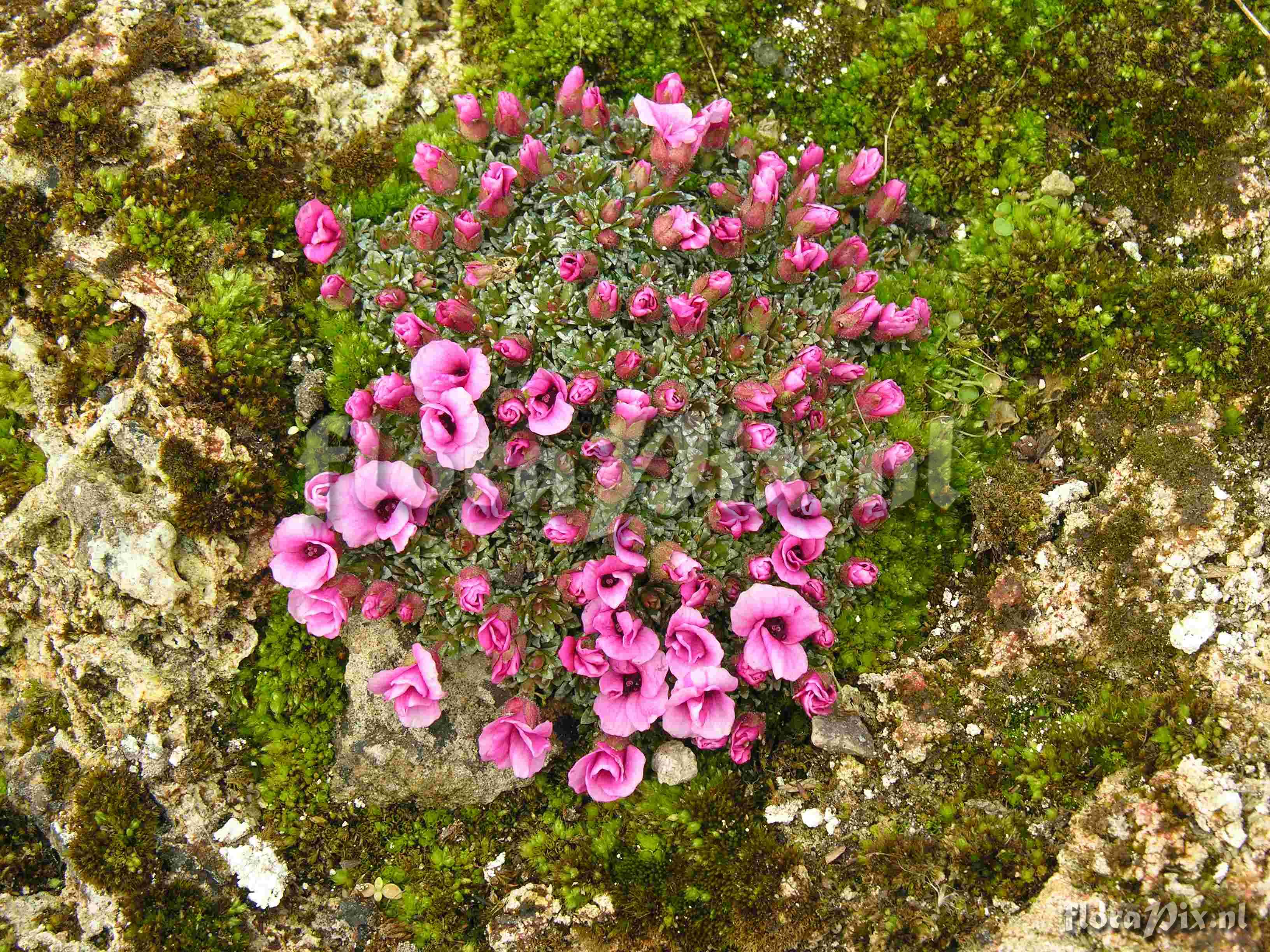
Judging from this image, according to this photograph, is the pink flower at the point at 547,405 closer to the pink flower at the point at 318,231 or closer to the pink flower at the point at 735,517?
the pink flower at the point at 735,517

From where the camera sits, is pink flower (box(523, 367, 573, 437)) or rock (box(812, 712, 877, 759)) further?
rock (box(812, 712, 877, 759))

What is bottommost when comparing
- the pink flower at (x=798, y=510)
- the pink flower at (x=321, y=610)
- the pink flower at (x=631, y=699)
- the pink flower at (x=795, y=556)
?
the pink flower at (x=631, y=699)

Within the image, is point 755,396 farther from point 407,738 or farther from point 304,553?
point 407,738

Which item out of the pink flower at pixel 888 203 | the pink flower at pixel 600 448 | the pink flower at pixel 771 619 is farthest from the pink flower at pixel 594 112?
the pink flower at pixel 771 619

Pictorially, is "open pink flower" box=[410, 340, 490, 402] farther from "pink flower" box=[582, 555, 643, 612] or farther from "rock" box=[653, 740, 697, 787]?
"rock" box=[653, 740, 697, 787]

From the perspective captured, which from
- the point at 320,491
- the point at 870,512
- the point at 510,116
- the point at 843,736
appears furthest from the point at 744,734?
the point at 510,116

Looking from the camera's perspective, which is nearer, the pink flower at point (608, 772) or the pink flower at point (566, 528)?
the pink flower at point (608, 772)

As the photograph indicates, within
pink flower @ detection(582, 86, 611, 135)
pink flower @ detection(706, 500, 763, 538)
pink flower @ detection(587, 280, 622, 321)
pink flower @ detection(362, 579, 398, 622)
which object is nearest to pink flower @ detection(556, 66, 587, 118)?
pink flower @ detection(582, 86, 611, 135)
